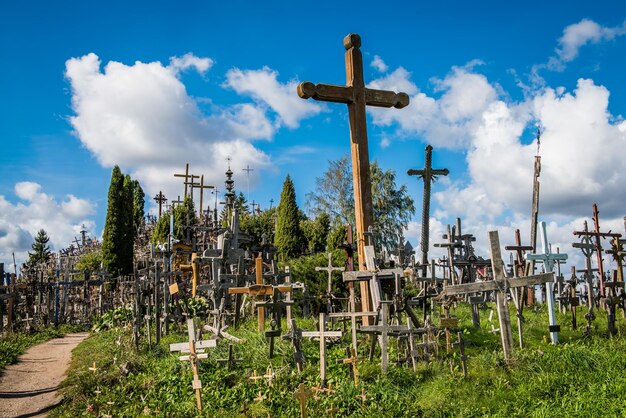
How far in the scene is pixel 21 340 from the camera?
20188 millimetres

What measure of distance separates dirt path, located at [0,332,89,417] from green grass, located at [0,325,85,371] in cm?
25

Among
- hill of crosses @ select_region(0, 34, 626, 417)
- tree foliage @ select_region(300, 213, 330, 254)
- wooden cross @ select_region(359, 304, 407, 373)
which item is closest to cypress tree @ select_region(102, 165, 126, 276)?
tree foliage @ select_region(300, 213, 330, 254)

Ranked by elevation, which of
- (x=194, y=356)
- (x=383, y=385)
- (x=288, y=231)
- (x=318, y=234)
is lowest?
(x=383, y=385)

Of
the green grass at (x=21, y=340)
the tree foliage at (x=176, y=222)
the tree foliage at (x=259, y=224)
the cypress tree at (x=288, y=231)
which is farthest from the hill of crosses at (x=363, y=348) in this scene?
the tree foliage at (x=259, y=224)

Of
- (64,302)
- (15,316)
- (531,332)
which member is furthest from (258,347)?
(64,302)

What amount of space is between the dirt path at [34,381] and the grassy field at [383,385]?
0.54m

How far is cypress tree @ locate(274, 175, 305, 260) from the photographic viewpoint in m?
35.2

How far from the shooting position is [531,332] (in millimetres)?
13523

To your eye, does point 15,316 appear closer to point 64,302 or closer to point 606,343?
point 64,302

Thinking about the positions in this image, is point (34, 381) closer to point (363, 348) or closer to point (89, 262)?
point (363, 348)

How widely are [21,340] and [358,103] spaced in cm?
1545

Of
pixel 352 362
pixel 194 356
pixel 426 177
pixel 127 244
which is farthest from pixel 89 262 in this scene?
pixel 352 362

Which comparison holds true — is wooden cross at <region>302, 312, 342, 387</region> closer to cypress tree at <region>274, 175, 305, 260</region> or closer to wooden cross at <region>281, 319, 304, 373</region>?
wooden cross at <region>281, 319, 304, 373</region>

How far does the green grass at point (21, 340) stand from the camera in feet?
54.5
